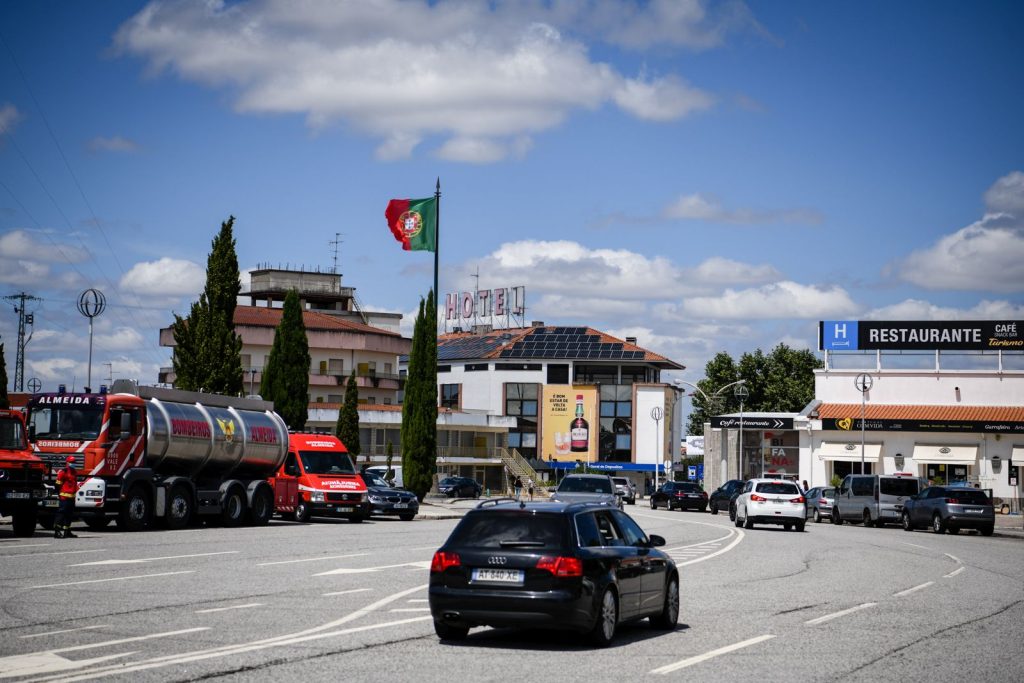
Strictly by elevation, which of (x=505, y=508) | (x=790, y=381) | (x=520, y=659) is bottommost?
(x=520, y=659)

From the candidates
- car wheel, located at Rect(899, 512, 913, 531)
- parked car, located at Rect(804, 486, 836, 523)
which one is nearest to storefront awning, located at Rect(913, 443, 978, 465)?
parked car, located at Rect(804, 486, 836, 523)

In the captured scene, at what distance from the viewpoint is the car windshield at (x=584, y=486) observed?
3875 centimetres

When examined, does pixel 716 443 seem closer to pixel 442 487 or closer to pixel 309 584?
pixel 442 487

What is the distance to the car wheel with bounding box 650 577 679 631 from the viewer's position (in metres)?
14.2

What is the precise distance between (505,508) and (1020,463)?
66738 mm

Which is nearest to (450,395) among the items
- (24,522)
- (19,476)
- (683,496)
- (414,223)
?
(683,496)

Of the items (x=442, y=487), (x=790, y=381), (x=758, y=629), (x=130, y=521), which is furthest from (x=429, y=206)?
(x=790, y=381)

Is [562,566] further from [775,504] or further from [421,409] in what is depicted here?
[421,409]

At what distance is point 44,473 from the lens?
28.0m

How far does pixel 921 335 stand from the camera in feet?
266

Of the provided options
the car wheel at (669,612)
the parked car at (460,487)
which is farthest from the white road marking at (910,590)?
the parked car at (460,487)

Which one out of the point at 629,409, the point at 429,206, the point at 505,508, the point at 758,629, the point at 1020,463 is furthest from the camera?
the point at 629,409

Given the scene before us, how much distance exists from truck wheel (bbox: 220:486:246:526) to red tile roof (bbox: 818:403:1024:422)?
1942 inches

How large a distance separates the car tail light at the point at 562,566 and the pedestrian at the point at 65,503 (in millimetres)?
18169
